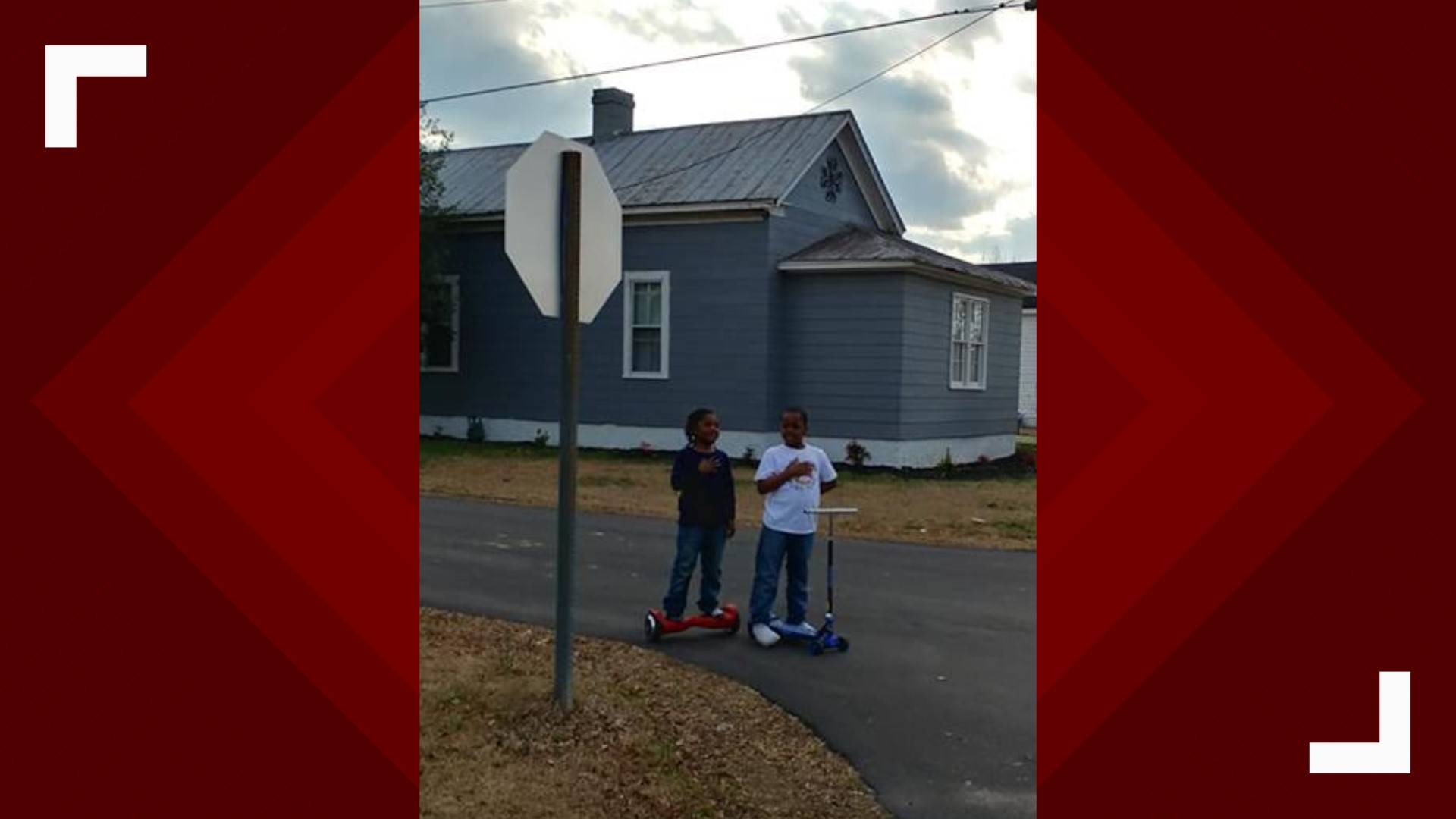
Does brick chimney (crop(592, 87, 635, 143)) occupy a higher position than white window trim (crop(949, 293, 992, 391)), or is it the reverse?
brick chimney (crop(592, 87, 635, 143))

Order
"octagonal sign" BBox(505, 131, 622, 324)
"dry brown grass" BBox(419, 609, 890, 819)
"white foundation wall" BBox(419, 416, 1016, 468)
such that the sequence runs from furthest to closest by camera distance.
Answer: "white foundation wall" BBox(419, 416, 1016, 468), "octagonal sign" BBox(505, 131, 622, 324), "dry brown grass" BBox(419, 609, 890, 819)

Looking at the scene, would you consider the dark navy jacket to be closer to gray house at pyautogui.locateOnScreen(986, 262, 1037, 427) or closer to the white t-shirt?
the white t-shirt

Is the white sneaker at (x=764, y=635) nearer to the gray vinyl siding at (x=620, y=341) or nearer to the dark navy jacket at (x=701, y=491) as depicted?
the dark navy jacket at (x=701, y=491)

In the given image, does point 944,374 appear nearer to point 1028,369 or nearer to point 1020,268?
point 1028,369

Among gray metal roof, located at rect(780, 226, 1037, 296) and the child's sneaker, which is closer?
the child's sneaker

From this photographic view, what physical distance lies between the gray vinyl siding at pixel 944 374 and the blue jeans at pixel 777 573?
12485mm

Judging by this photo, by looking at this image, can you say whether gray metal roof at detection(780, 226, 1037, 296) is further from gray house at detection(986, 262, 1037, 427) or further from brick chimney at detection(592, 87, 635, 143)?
gray house at detection(986, 262, 1037, 427)

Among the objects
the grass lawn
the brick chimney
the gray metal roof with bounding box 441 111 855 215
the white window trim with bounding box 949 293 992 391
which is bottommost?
the grass lawn

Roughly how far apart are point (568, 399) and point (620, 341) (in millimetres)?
15899

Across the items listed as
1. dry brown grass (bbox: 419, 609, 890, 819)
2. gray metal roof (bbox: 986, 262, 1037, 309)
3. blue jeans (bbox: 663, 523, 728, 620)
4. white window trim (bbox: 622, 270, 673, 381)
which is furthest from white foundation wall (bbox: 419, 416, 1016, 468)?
gray metal roof (bbox: 986, 262, 1037, 309)

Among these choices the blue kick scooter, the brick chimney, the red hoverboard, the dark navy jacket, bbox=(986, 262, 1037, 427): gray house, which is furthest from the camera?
bbox=(986, 262, 1037, 427): gray house

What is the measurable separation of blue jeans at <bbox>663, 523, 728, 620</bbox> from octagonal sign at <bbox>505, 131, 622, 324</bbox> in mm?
2138

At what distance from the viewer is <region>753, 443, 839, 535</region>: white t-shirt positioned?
778cm

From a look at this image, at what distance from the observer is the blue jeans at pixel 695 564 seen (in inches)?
310
